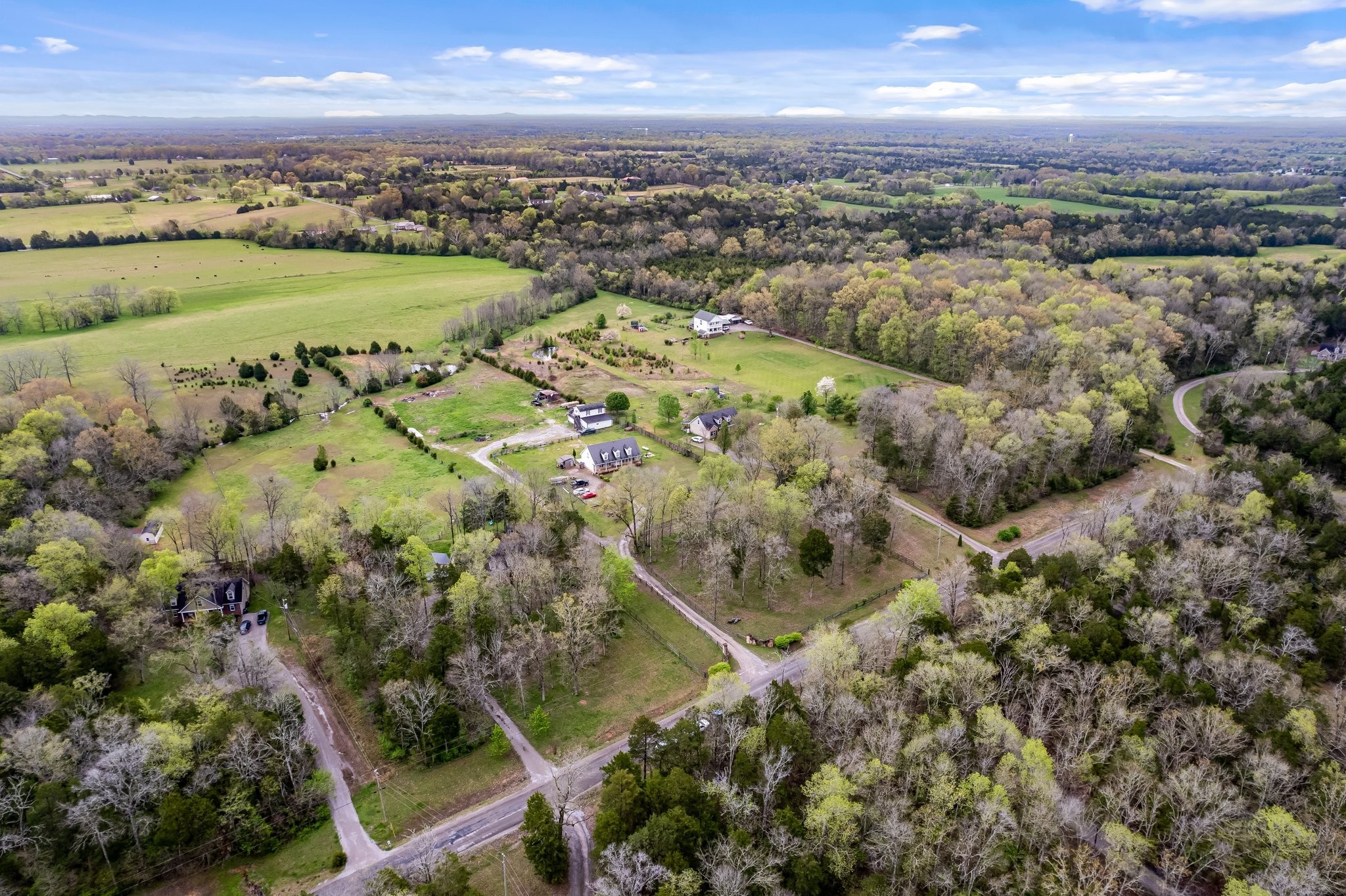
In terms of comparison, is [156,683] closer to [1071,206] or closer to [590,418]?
[590,418]

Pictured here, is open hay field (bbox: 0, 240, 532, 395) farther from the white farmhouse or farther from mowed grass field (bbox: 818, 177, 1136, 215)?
mowed grass field (bbox: 818, 177, 1136, 215)

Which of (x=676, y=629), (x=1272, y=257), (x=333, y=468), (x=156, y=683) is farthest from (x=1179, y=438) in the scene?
(x=156, y=683)

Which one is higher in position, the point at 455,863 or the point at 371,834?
the point at 455,863

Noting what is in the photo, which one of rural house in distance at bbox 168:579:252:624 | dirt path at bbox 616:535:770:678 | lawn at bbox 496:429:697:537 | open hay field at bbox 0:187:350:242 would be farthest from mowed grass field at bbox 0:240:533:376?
dirt path at bbox 616:535:770:678

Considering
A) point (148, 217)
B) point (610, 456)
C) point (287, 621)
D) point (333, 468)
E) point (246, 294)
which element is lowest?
point (287, 621)

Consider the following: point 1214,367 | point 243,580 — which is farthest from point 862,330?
point 243,580

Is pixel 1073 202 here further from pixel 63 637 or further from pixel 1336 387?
pixel 63 637
